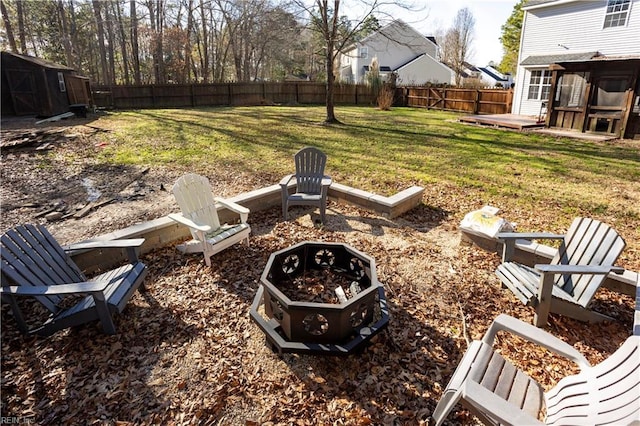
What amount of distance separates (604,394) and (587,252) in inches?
66.8

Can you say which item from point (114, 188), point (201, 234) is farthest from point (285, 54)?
point (201, 234)

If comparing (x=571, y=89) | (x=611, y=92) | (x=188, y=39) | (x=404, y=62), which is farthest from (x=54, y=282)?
(x=404, y=62)

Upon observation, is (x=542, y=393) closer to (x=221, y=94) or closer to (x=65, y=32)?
(x=221, y=94)

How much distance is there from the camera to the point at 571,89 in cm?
1282

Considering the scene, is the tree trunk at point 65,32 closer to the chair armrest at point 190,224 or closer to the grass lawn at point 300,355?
the grass lawn at point 300,355

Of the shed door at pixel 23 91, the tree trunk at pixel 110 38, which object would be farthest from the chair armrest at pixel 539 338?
the tree trunk at pixel 110 38

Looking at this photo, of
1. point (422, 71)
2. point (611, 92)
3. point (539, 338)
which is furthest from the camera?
point (422, 71)

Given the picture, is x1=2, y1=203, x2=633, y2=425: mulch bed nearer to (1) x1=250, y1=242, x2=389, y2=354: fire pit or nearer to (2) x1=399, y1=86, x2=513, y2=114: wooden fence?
(1) x1=250, y1=242, x2=389, y2=354: fire pit

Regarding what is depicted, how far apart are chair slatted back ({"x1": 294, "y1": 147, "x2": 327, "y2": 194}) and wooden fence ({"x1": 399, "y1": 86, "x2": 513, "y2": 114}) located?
16.2m

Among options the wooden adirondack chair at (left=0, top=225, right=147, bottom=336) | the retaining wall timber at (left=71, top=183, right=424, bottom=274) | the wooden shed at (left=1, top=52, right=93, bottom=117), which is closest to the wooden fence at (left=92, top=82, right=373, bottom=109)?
the wooden shed at (left=1, top=52, right=93, bottom=117)

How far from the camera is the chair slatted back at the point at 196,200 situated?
388 centimetres

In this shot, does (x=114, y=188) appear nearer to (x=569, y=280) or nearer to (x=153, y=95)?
(x=569, y=280)

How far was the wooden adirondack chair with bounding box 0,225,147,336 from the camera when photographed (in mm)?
Result: 2539

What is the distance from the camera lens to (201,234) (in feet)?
12.0
